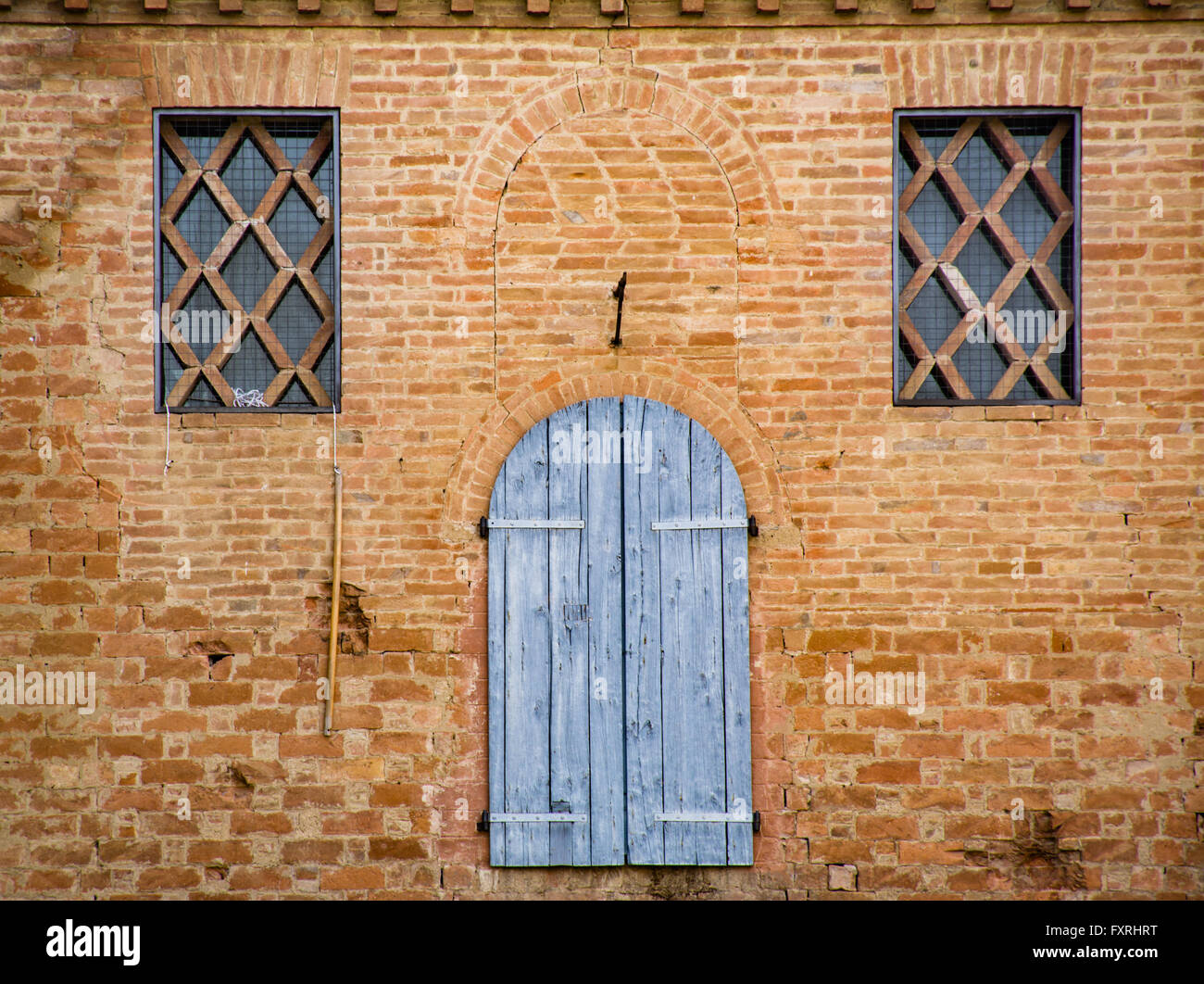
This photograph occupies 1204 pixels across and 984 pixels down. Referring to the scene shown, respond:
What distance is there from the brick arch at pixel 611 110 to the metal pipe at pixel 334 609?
1.74 metres

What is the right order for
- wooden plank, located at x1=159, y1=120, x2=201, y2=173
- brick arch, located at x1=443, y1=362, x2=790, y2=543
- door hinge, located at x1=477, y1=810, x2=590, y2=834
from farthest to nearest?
wooden plank, located at x1=159, y1=120, x2=201, y2=173 → brick arch, located at x1=443, y1=362, x2=790, y2=543 → door hinge, located at x1=477, y1=810, x2=590, y2=834

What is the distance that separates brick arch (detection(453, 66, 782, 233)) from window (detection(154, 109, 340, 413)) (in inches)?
33.2

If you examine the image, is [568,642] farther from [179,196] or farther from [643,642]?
[179,196]

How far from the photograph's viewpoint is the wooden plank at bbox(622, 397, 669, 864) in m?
5.19

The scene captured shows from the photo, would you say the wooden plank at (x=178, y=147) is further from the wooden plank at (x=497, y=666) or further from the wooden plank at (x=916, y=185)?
the wooden plank at (x=916, y=185)

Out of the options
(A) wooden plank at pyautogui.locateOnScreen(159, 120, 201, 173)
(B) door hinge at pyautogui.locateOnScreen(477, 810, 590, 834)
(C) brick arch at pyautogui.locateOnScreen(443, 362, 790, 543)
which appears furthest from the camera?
(A) wooden plank at pyautogui.locateOnScreen(159, 120, 201, 173)

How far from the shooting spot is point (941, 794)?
5246 mm

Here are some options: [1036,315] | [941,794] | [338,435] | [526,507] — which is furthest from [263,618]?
[1036,315]

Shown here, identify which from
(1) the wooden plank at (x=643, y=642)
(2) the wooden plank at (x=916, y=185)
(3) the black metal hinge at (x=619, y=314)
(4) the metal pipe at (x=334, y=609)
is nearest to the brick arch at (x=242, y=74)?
(3) the black metal hinge at (x=619, y=314)

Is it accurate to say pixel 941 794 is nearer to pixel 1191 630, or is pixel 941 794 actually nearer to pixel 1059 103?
pixel 1191 630

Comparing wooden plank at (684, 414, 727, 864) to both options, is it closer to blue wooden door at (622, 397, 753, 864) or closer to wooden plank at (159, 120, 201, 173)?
blue wooden door at (622, 397, 753, 864)

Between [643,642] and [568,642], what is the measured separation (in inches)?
16.3

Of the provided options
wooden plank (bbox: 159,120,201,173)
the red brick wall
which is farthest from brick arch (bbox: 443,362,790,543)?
wooden plank (bbox: 159,120,201,173)

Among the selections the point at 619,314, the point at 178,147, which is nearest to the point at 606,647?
the point at 619,314
